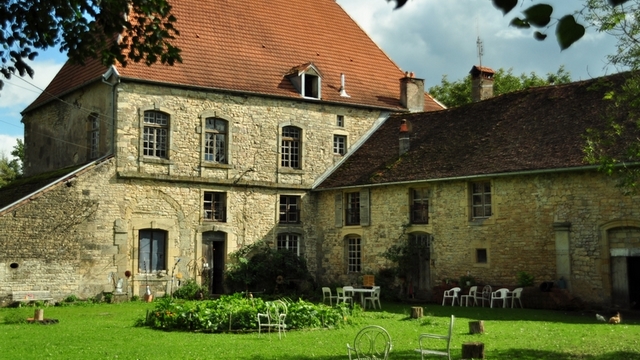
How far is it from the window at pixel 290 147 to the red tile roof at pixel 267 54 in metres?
1.34

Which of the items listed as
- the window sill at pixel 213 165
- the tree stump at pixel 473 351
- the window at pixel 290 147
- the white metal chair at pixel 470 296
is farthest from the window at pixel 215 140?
the tree stump at pixel 473 351

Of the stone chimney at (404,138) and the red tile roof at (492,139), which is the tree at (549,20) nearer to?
the red tile roof at (492,139)

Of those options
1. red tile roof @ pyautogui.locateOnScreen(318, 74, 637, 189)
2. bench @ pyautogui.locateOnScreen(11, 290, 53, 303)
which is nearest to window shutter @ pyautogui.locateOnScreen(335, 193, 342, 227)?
red tile roof @ pyautogui.locateOnScreen(318, 74, 637, 189)

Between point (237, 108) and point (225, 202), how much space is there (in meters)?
3.11

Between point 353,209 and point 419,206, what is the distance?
2798 mm

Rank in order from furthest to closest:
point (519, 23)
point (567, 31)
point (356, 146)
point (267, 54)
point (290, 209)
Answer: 1. point (356, 146)
2. point (267, 54)
3. point (290, 209)
4. point (519, 23)
5. point (567, 31)

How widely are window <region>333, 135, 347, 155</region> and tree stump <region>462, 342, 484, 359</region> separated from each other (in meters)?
17.2

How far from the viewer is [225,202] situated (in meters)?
25.2

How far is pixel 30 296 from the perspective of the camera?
68.6 feet

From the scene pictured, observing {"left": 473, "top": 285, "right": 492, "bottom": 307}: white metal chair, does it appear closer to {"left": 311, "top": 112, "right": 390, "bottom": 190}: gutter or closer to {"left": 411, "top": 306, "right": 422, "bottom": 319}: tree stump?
{"left": 411, "top": 306, "right": 422, "bottom": 319}: tree stump

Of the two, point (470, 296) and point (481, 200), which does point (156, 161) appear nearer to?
point (481, 200)

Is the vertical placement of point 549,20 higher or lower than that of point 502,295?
higher

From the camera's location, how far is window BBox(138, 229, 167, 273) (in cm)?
2352

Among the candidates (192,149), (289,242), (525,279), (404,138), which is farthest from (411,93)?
(525,279)
